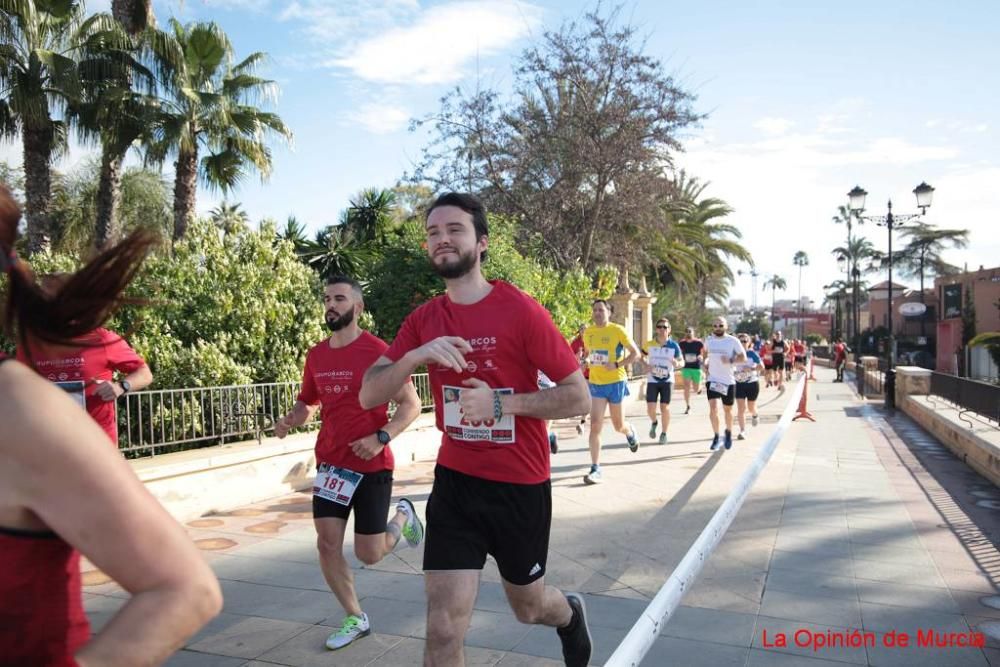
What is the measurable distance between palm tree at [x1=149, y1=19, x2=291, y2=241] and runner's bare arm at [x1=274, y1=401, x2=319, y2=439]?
1209 cm

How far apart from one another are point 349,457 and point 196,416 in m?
4.77

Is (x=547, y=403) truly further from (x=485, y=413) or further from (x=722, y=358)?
(x=722, y=358)

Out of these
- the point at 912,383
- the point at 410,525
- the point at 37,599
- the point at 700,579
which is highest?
the point at 37,599

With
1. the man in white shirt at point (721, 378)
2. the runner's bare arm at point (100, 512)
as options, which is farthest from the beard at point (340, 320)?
the man in white shirt at point (721, 378)

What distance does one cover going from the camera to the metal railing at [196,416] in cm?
774

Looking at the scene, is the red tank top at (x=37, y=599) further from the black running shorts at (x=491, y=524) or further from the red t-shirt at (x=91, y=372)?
the red t-shirt at (x=91, y=372)

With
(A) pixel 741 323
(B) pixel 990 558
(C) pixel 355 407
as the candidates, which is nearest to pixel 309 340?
(C) pixel 355 407

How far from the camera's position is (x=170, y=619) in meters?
1.06

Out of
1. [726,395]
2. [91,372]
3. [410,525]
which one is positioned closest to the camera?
[410,525]

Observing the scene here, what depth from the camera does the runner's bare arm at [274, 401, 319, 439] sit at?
4652 millimetres

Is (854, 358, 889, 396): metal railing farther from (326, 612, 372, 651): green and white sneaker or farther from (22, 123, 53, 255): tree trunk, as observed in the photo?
(326, 612, 372, 651): green and white sneaker

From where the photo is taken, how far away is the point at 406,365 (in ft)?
9.86

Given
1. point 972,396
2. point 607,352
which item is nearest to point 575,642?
point 607,352

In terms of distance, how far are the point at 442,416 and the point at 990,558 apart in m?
5.03
